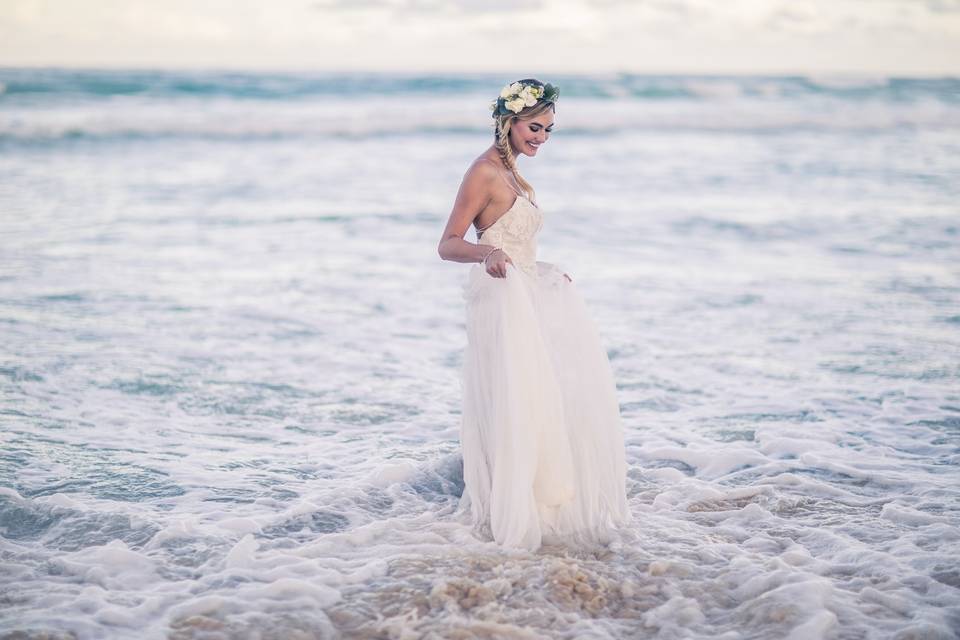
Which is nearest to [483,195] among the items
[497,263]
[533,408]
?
[497,263]

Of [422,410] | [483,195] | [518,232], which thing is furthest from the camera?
[422,410]

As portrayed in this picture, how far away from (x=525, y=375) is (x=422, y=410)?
284 centimetres

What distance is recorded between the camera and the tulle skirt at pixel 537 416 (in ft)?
14.9

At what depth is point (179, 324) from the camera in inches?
367

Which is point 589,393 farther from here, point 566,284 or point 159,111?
point 159,111

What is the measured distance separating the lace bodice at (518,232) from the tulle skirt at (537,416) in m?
0.09

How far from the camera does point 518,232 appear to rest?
4742mm

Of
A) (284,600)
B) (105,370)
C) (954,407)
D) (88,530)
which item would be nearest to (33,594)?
(88,530)

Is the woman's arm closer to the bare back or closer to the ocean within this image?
the bare back

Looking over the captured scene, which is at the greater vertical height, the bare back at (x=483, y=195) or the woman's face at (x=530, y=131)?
the woman's face at (x=530, y=131)

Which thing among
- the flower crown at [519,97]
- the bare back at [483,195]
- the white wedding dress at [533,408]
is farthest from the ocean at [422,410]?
the flower crown at [519,97]

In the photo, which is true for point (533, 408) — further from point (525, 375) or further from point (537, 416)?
point (525, 375)

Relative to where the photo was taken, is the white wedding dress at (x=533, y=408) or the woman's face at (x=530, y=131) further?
the woman's face at (x=530, y=131)

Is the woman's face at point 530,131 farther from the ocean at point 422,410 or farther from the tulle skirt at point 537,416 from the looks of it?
the ocean at point 422,410
